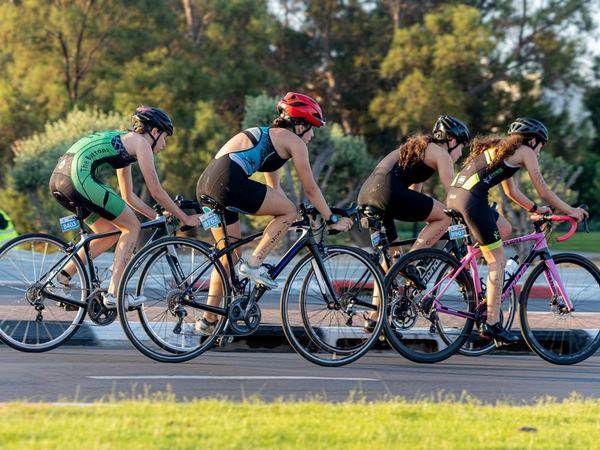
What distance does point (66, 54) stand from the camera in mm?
31562

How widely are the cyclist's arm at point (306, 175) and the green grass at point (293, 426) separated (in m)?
2.09

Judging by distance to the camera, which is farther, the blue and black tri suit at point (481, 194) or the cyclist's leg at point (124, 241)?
the blue and black tri suit at point (481, 194)

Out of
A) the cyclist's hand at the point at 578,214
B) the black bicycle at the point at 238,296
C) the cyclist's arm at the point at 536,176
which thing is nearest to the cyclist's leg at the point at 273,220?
the black bicycle at the point at 238,296

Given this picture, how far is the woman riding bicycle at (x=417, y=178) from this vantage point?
837 cm

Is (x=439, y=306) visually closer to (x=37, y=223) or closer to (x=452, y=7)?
(x=37, y=223)

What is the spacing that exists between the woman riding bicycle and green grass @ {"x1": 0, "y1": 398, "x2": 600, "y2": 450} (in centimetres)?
270

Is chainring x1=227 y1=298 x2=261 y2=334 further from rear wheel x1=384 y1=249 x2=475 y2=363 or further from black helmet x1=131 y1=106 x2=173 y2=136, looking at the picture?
black helmet x1=131 y1=106 x2=173 y2=136

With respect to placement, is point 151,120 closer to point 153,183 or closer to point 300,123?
point 153,183

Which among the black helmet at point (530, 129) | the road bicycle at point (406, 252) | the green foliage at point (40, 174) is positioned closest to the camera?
the black helmet at point (530, 129)

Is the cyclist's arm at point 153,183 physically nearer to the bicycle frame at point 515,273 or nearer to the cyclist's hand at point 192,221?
the cyclist's hand at point 192,221

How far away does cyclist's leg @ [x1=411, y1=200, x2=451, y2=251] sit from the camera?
8539mm

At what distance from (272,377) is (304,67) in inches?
1189

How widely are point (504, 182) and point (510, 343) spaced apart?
1.29 meters

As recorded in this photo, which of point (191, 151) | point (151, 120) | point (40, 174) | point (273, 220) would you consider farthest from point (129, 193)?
point (191, 151)
